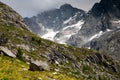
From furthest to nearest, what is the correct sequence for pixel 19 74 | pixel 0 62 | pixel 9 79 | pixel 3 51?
pixel 3 51
pixel 0 62
pixel 19 74
pixel 9 79

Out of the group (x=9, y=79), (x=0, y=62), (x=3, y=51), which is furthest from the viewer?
(x=3, y=51)

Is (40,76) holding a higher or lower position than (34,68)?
lower

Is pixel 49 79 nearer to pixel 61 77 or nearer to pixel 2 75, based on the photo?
pixel 61 77

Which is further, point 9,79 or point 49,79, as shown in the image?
point 49,79

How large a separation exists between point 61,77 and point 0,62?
25.1 feet

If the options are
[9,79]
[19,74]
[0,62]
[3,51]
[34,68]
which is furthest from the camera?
[3,51]

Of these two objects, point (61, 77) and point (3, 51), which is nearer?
point (61, 77)

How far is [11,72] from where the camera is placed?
3228 centimetres

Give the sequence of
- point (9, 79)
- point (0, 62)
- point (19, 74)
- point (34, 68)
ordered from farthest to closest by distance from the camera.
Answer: point (34, 68) < point (0, 62) < point (19, 74) < point (9, 79)

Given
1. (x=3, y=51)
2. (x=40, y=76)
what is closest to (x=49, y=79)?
(x=40, y=76)

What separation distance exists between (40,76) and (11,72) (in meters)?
2.88

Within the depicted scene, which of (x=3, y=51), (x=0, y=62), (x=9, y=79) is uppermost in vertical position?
(x=3, y=51)

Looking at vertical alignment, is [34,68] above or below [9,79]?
above

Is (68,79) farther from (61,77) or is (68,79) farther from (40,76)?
(40,76)
